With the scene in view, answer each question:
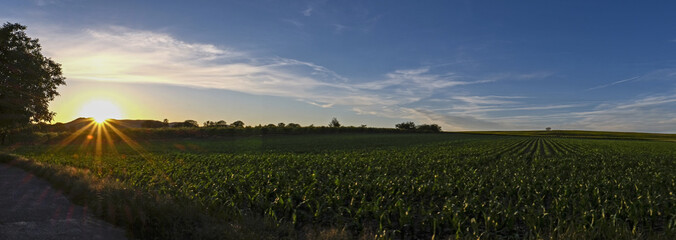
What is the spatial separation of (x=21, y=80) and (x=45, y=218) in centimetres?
2671

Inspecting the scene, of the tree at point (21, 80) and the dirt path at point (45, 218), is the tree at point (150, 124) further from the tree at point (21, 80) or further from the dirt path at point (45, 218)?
the dirt path at point (45, 218)

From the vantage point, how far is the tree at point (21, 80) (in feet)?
88.0

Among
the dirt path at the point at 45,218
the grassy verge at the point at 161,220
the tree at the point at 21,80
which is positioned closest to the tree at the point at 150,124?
the tree at the point at 21,80

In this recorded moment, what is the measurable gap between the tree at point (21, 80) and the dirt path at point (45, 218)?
19.4 metres

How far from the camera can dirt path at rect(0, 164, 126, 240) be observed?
7164 mm

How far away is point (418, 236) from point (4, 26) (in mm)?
36943

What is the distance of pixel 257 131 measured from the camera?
80000mm

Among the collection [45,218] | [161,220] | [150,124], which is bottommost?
[45,218]

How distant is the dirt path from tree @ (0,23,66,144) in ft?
63.6

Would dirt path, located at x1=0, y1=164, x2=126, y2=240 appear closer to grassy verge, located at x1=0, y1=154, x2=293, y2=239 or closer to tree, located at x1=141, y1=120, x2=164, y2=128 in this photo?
grassy verge, located at x1=0, y1=154, x2=293, y2=239

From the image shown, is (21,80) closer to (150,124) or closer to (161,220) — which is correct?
(161,220)

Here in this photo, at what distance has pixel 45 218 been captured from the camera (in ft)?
27.8

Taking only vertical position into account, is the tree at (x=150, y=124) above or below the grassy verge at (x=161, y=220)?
above

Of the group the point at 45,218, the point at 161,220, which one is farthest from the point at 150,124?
the point at 161,220
